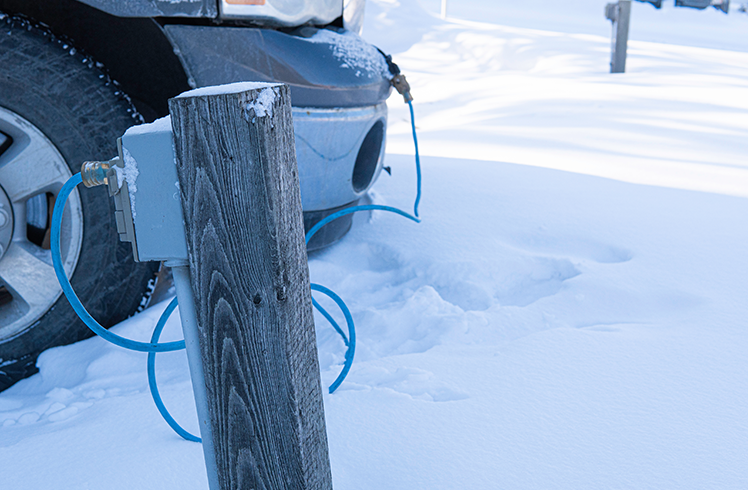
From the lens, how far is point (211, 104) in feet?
2.14

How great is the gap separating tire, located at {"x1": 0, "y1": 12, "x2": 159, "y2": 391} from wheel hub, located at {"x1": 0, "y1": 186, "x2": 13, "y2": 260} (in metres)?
0.01

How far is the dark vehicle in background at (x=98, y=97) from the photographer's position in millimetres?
1424

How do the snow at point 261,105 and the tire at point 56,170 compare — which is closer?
the snow at point 261,105

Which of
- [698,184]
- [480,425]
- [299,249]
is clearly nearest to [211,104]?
[299,249]

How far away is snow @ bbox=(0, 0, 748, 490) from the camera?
3.34 feet

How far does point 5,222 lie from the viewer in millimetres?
1414

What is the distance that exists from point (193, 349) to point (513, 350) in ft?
2.69

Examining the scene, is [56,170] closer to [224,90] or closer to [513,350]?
[224,90]

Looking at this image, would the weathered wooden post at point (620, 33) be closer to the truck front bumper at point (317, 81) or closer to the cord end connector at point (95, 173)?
the truck front bumper at point (317, 81)

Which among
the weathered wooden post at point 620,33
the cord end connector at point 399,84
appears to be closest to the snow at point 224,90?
the cord end connector at point 399,84

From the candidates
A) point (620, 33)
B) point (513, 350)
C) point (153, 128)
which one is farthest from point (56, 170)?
point (620, 33)

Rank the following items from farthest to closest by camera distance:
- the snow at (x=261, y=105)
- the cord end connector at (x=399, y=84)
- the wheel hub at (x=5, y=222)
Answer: the cord end connector at (x=399, y=84) → the wheel hub at (x=5, y=222) → the snow at (x=261, y=105)

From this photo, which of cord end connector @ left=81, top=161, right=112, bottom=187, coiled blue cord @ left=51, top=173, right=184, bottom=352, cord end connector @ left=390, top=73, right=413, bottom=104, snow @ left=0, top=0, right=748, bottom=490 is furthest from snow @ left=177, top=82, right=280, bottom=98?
cord end connector @ left=390, top=73, right=413, bottom=104

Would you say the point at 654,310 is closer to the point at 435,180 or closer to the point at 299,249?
the point at 299,249
